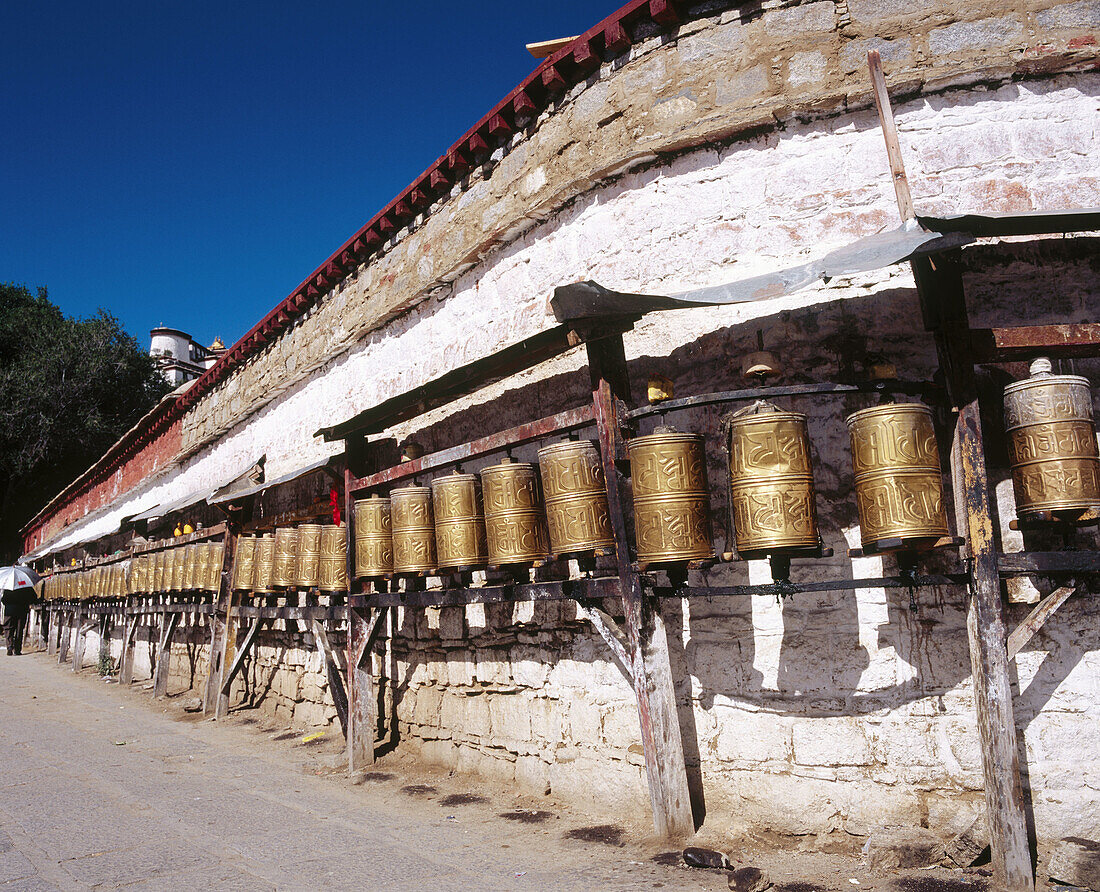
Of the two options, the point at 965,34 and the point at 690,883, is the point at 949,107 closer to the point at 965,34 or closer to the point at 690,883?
the point at 965,34

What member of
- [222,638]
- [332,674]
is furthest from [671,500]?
[222,638]

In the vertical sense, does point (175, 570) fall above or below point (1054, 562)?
above

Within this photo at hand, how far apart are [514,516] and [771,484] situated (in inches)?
58.3

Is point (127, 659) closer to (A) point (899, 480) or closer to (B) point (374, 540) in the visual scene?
(B) point (374, 540)

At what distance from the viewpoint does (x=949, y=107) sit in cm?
409

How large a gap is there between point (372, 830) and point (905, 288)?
393 centimetres

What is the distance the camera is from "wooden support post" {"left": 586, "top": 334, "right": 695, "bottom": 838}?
3.63 m

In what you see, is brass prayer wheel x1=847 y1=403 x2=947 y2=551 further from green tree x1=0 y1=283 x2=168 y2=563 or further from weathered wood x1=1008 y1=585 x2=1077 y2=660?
green tree x1=0 y1=283 x2=168 y2=563

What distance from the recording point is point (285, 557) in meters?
6.54

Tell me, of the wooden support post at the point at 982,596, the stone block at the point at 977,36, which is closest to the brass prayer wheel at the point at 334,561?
the wooden support post at the point at 982,596

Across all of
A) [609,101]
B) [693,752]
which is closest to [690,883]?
[693,752]

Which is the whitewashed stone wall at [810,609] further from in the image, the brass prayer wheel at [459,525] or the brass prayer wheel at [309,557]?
the brass prayer wheel at [309,557]

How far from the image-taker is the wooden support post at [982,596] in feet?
9.85

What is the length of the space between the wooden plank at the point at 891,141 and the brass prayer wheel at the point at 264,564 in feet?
18.0
